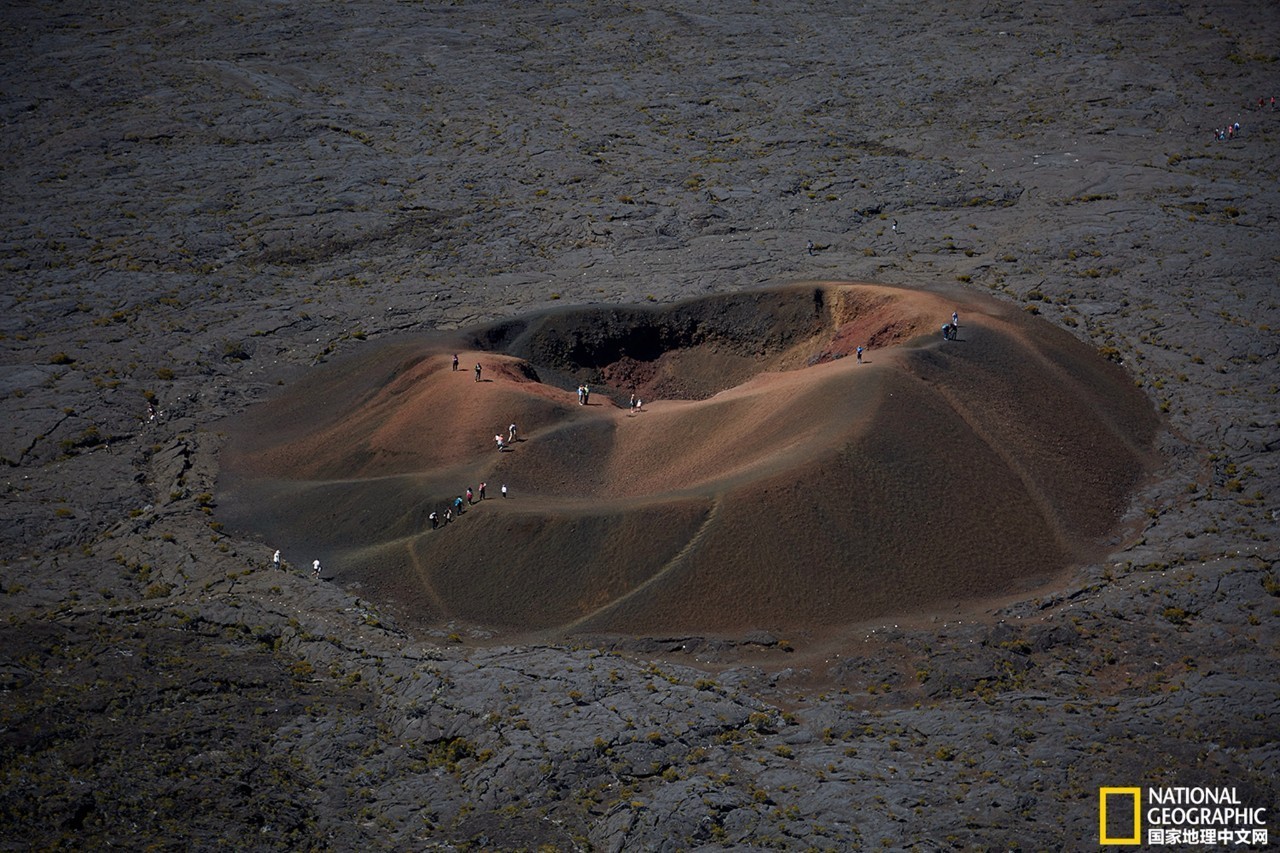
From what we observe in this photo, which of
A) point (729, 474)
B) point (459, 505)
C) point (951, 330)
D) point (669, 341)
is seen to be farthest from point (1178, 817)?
point (669, 341)

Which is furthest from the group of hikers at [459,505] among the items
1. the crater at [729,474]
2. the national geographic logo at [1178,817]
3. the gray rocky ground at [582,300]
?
the national geographic logo at [1178,817]

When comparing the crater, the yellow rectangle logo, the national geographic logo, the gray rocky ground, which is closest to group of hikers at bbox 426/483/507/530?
the crater

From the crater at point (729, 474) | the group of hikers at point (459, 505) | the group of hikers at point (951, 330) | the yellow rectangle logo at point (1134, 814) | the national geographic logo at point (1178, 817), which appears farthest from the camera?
the group of hikers at point (951, 330)

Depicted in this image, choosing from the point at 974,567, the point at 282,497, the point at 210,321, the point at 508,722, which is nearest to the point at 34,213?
the point at 210,321

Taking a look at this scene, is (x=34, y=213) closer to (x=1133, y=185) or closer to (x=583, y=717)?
(x=583, y=717)

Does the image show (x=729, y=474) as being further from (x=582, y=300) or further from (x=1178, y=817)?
(x=582, y=300)

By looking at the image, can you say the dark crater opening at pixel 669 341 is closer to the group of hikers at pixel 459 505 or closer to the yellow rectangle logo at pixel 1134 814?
the group of hikers at pixel 459 505
